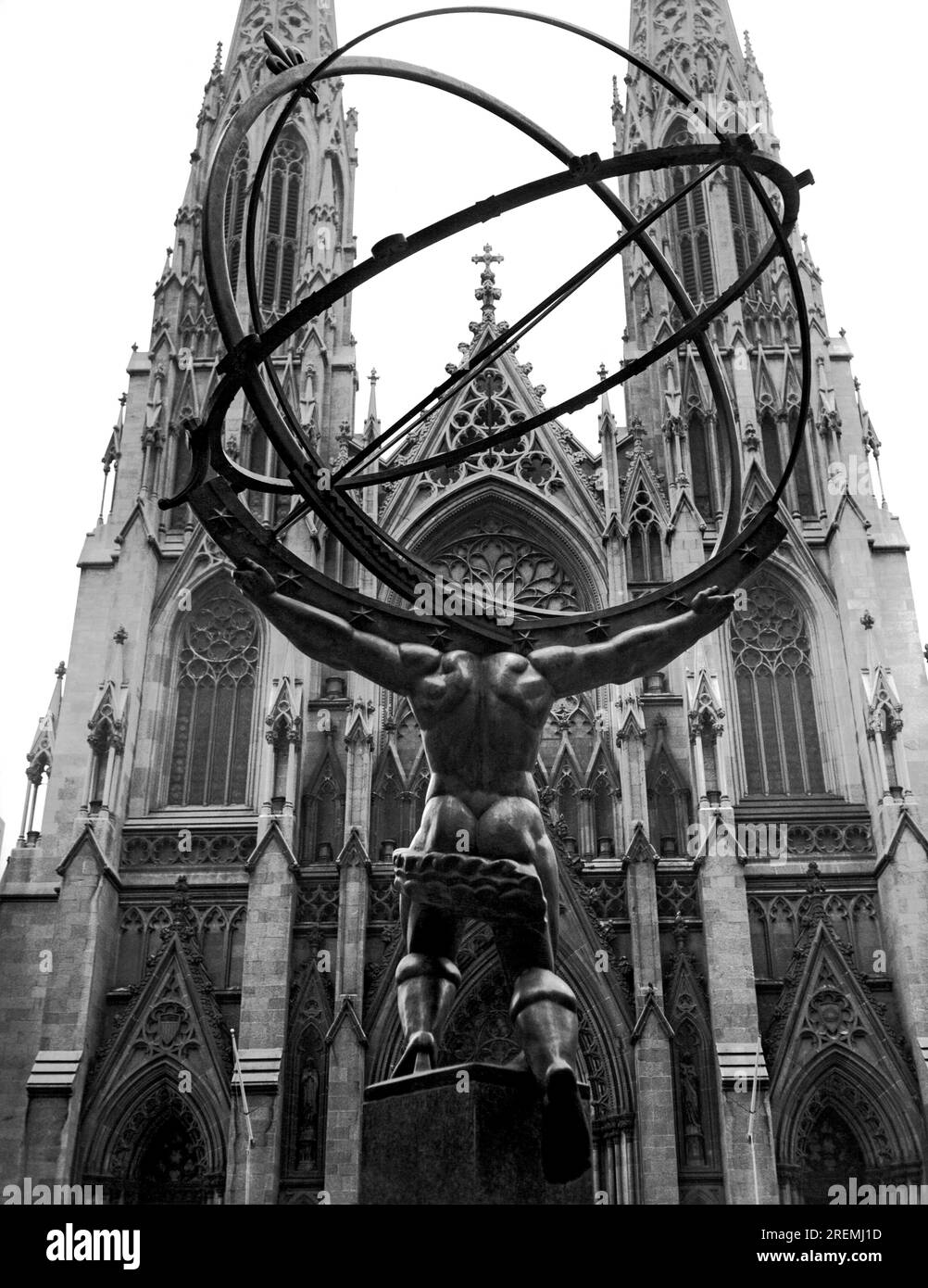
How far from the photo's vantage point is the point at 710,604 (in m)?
7.76

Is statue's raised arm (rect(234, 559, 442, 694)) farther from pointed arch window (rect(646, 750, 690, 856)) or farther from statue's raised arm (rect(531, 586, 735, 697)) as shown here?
pointed arch window (rect(646, 750, 690, 856))

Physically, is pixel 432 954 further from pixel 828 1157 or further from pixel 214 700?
pixel 214 700

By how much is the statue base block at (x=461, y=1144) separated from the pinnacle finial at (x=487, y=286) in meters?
24.6

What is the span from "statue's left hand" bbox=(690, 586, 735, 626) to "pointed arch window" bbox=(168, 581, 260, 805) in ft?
60.9

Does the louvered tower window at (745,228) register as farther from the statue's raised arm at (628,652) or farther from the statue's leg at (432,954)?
the statue's leg at (432,954)

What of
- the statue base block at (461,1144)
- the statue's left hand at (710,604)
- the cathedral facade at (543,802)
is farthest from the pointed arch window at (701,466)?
the statue base block at (461,1144)

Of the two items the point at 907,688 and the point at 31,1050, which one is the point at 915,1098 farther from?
the point at 31,1050

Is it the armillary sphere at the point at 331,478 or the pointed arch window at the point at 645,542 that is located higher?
the pointed arch window at the point at 645,542

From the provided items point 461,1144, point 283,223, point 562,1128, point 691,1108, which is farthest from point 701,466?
point 461,1144

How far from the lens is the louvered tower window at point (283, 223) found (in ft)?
104

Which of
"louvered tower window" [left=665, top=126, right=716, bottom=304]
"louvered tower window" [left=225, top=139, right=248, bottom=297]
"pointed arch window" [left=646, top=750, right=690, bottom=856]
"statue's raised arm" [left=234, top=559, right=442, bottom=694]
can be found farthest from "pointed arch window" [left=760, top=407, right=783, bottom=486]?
"statue's raised arm" [left=234, top=559, right=442, bottom=694]

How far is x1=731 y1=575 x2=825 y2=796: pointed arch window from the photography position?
25344 millimetres
